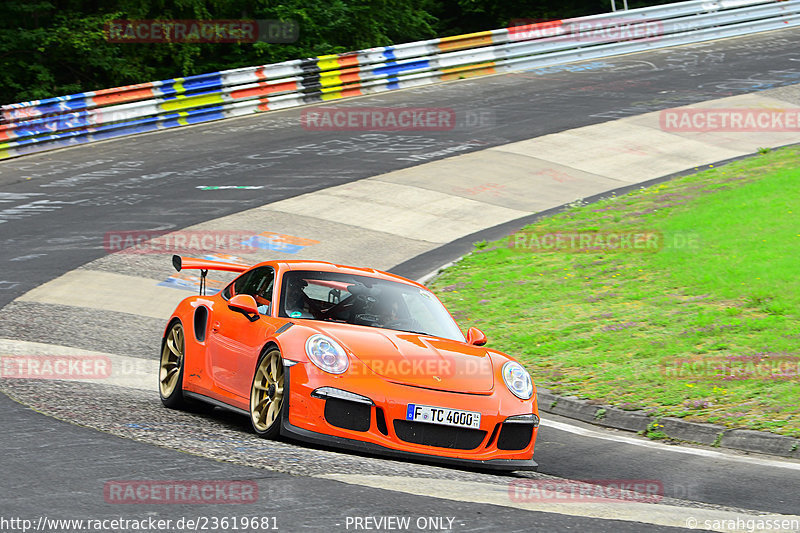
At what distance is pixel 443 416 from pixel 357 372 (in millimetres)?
658

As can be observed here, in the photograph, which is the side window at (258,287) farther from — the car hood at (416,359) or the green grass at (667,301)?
the green grass at (667,301)

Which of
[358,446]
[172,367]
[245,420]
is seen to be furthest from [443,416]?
[172,367]

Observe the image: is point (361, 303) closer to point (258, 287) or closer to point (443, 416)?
point (258, 287)

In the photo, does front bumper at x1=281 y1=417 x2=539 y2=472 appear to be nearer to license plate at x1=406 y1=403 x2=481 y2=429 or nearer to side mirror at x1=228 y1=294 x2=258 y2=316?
license plate at x1=406 y1=403 x2=481 y2=429

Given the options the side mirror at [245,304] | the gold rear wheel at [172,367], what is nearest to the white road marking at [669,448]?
the side mirror at [245,304]

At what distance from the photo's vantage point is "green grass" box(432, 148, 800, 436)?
905 cm

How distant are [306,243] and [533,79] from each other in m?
14.3

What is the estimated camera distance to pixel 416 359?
7129 millimetres

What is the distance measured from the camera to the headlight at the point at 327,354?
22.5 feet

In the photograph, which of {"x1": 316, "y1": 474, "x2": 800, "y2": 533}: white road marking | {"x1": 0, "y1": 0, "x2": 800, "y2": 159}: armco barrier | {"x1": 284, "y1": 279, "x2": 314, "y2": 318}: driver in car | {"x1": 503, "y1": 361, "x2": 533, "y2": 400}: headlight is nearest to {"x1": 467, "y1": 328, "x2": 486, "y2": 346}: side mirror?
{"x1": 503, "y1": 361, "x2": 533, "y2": 400}: headlight

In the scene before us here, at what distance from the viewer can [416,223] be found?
57.9 ft

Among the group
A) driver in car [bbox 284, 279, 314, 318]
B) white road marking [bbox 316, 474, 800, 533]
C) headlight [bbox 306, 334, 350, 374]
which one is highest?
driver in car [bbox 284, 279, 314, 318]

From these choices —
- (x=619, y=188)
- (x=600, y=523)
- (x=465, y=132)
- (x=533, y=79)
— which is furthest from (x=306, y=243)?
(x=533, y=79)

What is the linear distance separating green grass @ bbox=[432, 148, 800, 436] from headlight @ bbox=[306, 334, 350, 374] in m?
3.11
